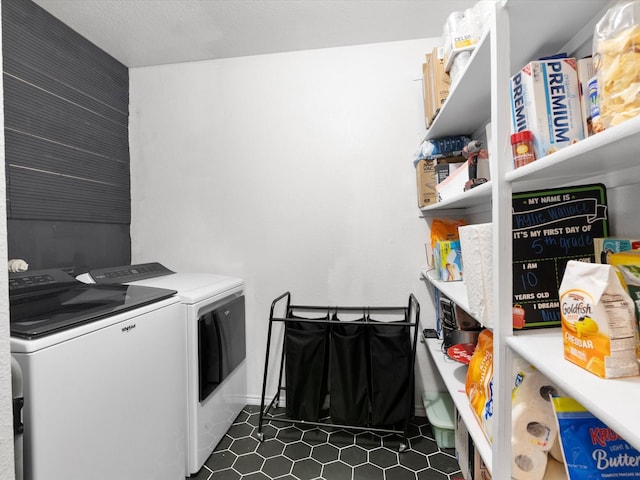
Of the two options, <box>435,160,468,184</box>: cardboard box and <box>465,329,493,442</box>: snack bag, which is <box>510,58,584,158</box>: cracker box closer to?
<box>465,329,493,442</box>: snack bag

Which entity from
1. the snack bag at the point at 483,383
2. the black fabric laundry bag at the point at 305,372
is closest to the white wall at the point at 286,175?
the black fabric laundry bag at the point at 305,372

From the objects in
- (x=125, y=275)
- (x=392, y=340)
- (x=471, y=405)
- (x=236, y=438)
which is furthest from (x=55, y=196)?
(x=471, y=405)

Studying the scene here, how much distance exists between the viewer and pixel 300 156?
83.9 inches

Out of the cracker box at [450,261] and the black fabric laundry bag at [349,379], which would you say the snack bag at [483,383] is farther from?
the black fabric laundry bag at [349,379]

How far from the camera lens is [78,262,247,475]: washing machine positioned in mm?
1545

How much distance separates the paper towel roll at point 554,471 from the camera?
74cm

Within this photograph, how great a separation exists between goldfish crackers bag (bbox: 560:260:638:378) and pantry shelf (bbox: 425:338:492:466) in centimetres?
47

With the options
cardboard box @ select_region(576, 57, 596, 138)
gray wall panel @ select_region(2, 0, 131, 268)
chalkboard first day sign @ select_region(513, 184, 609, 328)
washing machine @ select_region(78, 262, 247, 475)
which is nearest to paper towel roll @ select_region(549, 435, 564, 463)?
chalkboard first day sign @ select_region(513, 184, 609, 328)

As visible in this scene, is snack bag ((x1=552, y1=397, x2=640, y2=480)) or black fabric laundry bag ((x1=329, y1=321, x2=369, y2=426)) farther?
black fabric laundry bag ((x1=329, y1=321, x2=369, y2=426))

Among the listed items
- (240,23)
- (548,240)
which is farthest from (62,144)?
(548,240)

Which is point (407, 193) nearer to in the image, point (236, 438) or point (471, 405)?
point (471, 405)

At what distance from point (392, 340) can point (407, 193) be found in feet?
3.10

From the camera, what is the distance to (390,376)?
1.73 meters

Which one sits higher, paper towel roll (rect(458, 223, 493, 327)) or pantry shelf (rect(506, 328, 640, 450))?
paper towel roll (rect(458, 223, 493, 327))
